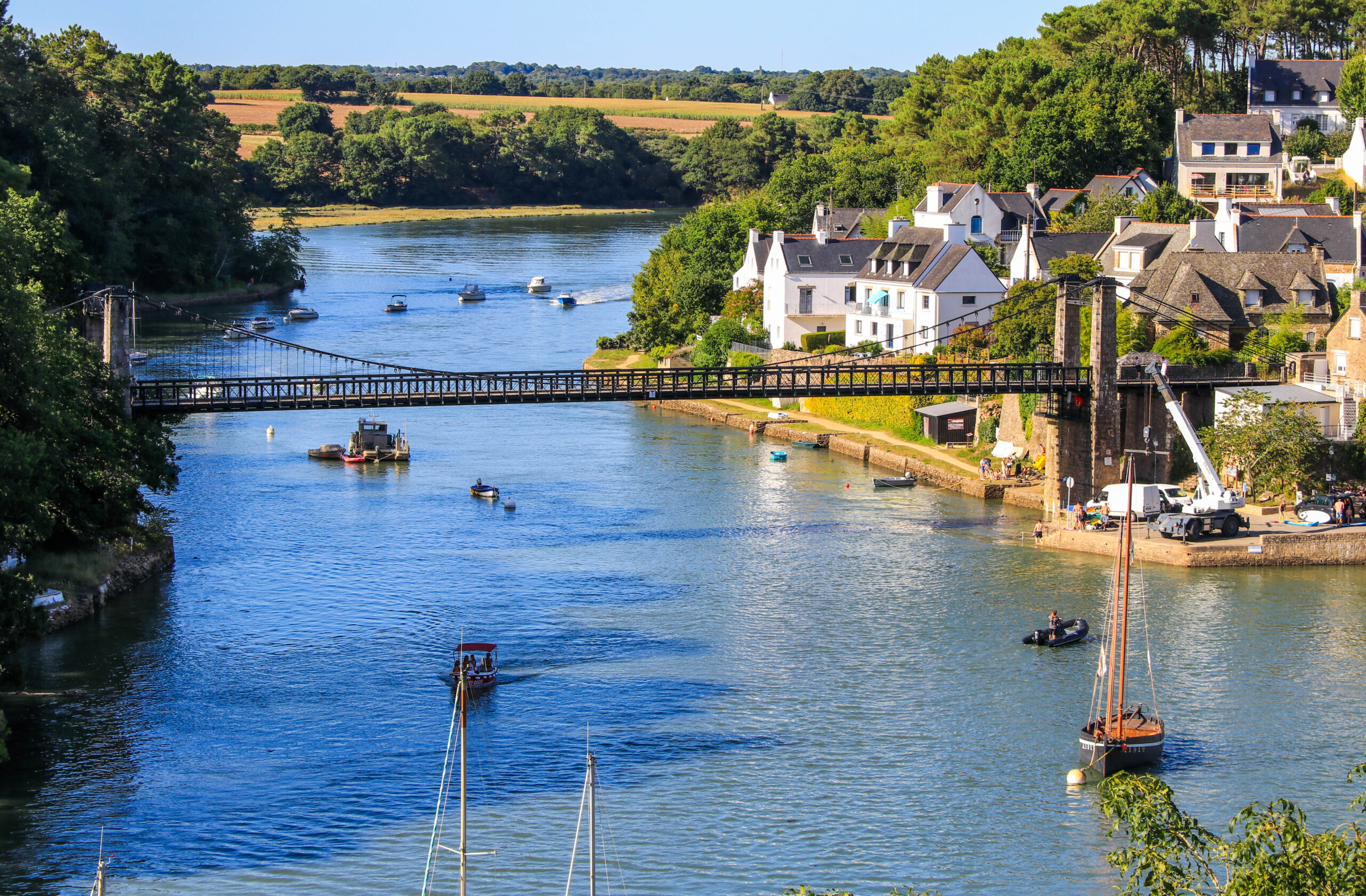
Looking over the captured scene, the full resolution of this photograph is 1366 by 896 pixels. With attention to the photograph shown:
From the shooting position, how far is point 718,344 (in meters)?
81.8

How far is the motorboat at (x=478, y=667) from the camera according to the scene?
123 feet

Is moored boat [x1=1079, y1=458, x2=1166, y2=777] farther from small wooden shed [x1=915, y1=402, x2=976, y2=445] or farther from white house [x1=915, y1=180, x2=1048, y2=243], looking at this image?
white house [x1=915, y1=180, x2=1048, y2=243]

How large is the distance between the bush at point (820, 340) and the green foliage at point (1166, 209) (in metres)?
18.3

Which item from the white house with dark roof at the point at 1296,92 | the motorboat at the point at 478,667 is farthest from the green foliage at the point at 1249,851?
the white house with dark roof at the point at 1296,92

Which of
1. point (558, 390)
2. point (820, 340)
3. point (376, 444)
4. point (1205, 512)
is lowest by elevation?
point (1205, 512)

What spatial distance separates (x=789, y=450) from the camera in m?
69.4

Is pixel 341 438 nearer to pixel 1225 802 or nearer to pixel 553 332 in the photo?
pixel 553 332

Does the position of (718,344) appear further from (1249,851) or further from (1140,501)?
(1249,851)

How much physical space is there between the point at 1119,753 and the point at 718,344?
51.1m

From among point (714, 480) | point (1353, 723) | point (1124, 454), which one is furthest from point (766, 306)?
point (1353, 723)

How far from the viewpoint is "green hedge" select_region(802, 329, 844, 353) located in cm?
7812

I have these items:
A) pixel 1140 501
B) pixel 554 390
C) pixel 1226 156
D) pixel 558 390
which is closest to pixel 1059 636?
pixel 1140 501

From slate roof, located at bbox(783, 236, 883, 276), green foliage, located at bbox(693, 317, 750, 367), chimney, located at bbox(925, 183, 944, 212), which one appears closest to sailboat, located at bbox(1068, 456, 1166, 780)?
slate roof, located at bbox(783, 236, 883, 276)

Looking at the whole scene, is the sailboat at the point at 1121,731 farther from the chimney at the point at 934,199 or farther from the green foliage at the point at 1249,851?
the chimney at the point at 934,199
